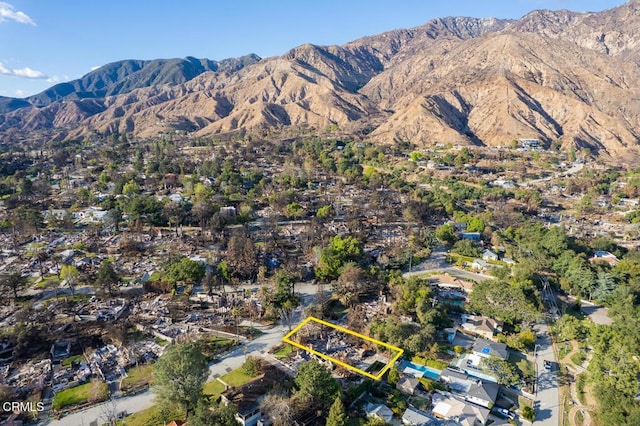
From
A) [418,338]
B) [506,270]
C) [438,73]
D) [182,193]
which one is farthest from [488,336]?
[438,73]

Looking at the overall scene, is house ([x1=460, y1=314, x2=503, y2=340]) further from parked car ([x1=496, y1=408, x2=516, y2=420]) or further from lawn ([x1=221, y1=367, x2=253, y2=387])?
lawn ([x1=221, y1=367, x2=253, y2=387])

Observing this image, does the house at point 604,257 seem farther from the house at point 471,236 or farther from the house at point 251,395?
the house at point 251,395

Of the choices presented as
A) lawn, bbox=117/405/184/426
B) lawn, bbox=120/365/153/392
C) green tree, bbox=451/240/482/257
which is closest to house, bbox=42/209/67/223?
lawn, bbox=120/365/153/392

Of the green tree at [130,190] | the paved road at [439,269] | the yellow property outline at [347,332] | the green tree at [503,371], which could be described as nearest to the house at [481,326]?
the green tree at [503,371]

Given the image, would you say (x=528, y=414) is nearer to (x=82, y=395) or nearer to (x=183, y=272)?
(x=82, y=395)

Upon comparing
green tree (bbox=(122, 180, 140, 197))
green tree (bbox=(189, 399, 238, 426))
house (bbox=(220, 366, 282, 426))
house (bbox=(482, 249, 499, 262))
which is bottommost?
house (bbox=(220, 366, 282, 426))

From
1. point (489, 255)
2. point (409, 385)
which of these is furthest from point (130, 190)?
point (409, 385)
